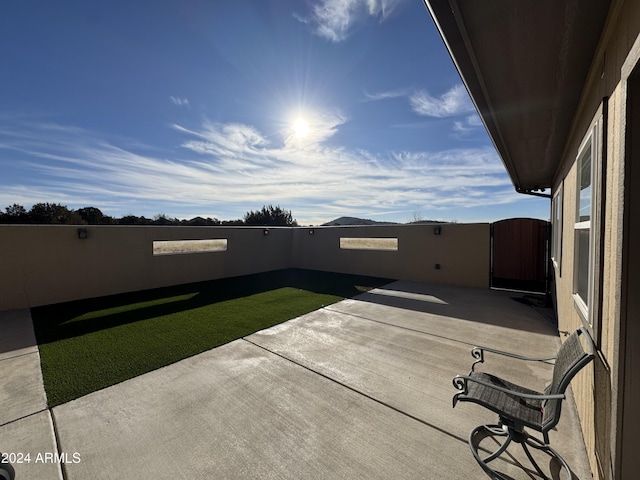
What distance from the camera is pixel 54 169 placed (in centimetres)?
1212

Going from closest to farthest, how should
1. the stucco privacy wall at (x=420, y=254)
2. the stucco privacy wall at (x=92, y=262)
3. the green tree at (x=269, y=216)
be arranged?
the stucco privacy wall at (x=92, y=262), the stucco privacy wall at (x=420, y=254), the green tree at (x=269, y=216)

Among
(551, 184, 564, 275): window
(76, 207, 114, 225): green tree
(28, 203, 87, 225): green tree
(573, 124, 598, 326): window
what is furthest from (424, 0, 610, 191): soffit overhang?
(76, 207, 114, 225): green tree

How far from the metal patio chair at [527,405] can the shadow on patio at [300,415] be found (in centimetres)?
11

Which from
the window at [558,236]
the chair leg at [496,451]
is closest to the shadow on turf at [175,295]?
the window at [558,236]

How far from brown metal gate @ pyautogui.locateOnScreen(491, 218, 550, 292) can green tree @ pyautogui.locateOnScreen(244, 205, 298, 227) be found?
25.5 meters

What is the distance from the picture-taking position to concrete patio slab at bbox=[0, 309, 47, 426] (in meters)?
2.39

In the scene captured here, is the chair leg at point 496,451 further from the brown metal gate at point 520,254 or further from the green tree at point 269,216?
the green tree at point 269,216

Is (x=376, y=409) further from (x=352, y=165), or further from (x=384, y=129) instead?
(x=352, y=165)

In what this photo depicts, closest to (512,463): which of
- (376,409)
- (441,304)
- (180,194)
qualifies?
(376,409)

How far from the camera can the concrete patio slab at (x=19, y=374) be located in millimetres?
2387

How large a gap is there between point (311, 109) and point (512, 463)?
676cm

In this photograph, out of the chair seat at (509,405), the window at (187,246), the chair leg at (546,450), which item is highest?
the window at (187,246)

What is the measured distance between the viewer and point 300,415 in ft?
7.54

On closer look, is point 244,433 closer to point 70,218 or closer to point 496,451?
point 496,451
